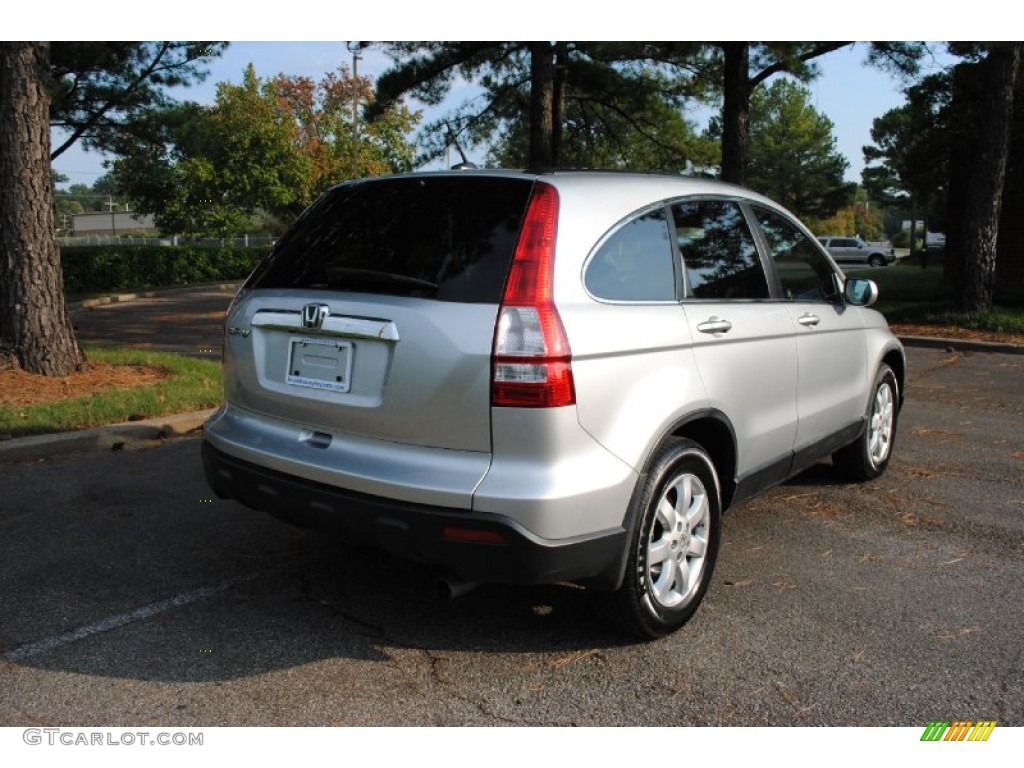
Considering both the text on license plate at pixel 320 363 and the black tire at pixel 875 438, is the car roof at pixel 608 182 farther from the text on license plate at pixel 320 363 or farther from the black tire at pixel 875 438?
the black tire at pixel 875 438

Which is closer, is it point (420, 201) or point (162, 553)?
point (420, 201)

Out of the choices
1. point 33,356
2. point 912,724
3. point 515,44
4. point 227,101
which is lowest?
point 912,724

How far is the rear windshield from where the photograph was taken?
3.12m

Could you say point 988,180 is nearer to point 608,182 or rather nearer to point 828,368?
point 828,368

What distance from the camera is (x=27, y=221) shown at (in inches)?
319

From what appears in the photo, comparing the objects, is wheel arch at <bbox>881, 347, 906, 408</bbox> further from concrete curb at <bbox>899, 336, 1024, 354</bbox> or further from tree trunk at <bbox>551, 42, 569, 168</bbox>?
tree trunk at <bbox>551, 42, 569, 168</bbox>

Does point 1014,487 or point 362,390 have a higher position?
point 362,390

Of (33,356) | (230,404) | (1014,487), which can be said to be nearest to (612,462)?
(230,404)

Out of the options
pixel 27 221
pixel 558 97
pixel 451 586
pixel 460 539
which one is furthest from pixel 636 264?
pixel 558 97

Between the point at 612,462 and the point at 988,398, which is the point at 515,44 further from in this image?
the point at 612,462

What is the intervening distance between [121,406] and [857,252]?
51010 mm

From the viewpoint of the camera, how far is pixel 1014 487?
5.53 m

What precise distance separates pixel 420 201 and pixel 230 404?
121cm

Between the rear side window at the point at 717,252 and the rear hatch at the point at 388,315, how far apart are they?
2.87 ft
